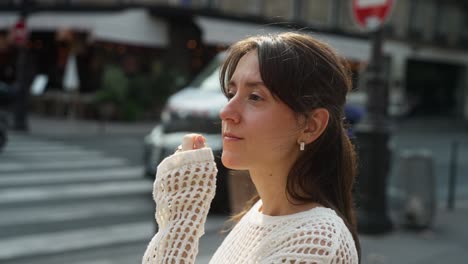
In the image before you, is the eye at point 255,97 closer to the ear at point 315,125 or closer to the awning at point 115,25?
the ear at point 315,125

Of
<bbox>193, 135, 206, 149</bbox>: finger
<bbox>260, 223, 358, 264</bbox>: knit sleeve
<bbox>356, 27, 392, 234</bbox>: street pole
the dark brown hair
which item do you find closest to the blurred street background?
<bbox>356, 27, 392, 234</bbox>: street pole

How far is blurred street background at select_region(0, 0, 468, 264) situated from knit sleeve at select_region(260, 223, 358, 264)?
0.73 metres

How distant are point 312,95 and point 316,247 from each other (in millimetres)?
366

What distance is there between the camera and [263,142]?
54.6 inches

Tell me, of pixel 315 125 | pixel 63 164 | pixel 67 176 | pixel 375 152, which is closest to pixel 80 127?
pixel 63 164

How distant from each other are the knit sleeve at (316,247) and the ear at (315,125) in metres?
0.23

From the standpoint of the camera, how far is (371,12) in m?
6.81

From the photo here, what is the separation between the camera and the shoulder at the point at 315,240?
1287 millimetres

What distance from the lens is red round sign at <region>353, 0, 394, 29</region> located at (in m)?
6.63

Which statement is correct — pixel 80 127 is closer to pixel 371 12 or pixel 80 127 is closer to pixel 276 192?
pixel 371 12

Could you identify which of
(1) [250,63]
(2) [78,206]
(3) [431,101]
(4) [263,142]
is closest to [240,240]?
(4) [263,142]

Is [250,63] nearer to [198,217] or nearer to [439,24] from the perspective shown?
[198,217]

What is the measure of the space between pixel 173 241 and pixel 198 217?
0.09 metres

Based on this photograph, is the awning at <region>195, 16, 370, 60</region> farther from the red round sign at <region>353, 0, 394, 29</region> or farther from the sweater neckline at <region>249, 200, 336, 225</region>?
the sweater neckline at <region>249, 200, 336, 225</region>
